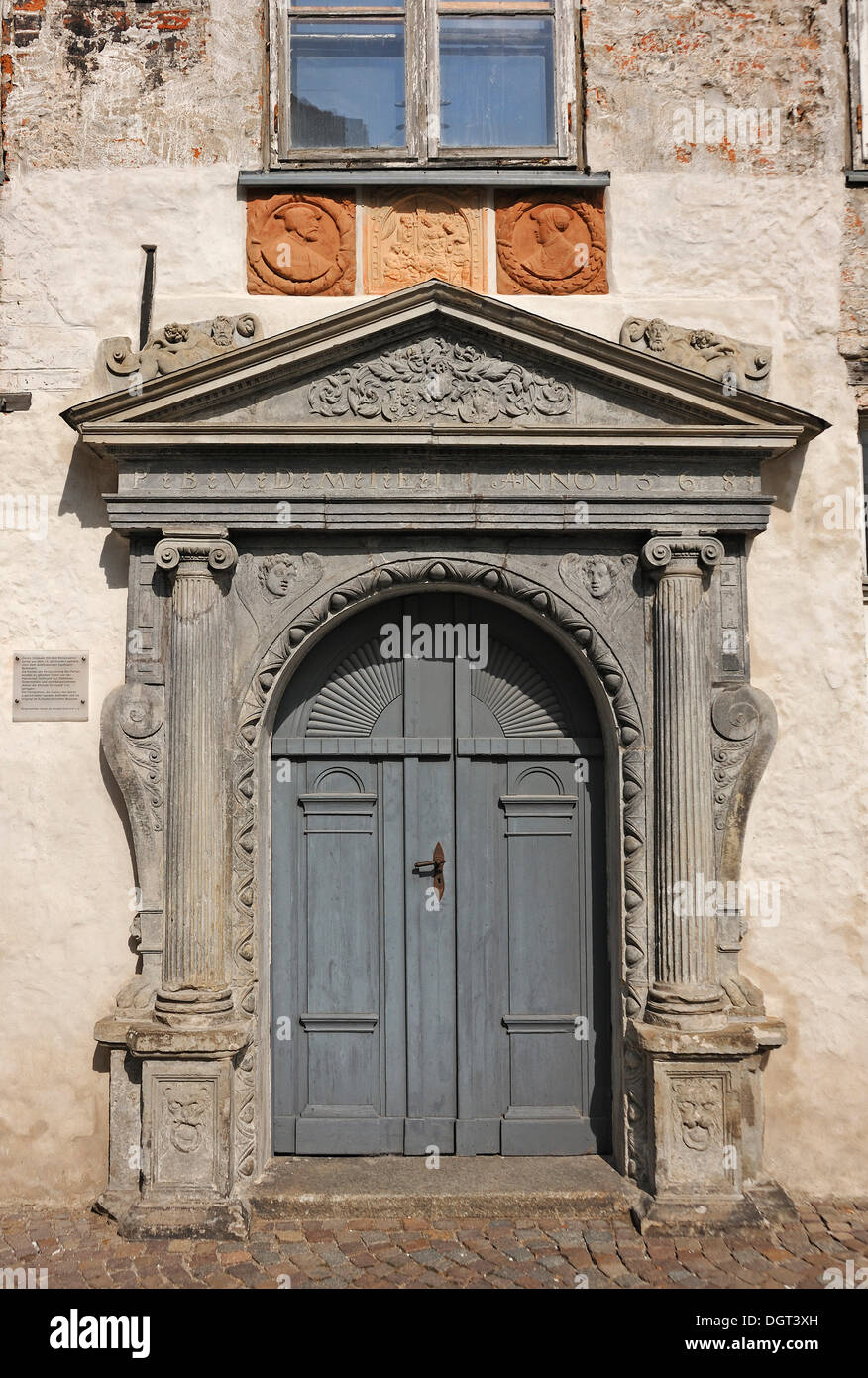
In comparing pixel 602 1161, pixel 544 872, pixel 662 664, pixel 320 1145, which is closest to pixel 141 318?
pixel 662 664

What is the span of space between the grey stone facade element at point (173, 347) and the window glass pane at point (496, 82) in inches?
54.1

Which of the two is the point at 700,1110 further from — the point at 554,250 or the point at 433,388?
the point at 554,250

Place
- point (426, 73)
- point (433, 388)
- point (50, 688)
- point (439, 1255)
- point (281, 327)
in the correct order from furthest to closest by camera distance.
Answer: point (426, 73)
point (281, 327)
point (50, 688)
point (433, 388)
point (439, 1255)

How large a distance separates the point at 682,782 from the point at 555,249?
2568 millimetres

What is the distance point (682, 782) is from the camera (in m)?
4.79

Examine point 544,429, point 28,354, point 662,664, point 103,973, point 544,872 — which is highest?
point 28,354

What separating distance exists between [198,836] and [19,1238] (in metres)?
1.79

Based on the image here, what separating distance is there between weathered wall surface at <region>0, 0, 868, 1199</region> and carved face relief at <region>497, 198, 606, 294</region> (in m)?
0.09

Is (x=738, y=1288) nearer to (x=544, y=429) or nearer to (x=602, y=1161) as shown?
(x=602, y=1161)

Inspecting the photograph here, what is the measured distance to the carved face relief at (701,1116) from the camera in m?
4.66

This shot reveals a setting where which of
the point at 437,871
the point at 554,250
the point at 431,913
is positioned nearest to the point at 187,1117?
the point at 431,913

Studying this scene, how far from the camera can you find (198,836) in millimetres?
4730

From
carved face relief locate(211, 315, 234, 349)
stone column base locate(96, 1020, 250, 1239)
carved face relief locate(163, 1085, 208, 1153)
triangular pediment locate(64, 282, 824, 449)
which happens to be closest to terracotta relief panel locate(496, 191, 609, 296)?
triangular pediment locate(64, 282, 824, 449)

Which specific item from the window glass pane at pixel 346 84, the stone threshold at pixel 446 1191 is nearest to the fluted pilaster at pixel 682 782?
the stone threshold at pixel 446 1191
